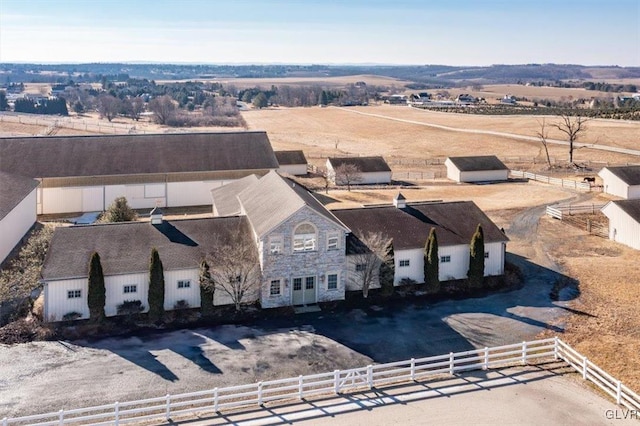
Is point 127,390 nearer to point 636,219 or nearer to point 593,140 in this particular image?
point 636,219

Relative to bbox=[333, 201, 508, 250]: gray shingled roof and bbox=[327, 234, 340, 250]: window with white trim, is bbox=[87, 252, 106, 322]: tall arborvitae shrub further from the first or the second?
bbox=[333, 201, 508, 250]: gray shingled roof

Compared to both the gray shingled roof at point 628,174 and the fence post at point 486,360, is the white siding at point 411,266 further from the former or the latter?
the gray shingled roof at point 628,174

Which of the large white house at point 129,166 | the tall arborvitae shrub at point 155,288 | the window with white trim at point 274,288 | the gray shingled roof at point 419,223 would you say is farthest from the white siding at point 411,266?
the large white house at point 129,166

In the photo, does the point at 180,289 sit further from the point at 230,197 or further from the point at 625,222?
the point at 625,222

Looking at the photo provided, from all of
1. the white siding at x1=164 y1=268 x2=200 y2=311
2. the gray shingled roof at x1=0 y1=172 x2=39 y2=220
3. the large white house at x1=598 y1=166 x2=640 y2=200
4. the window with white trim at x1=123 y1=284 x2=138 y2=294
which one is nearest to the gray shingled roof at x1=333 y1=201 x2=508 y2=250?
the white siding at x1=164 y1=268 x2=200 y2=311

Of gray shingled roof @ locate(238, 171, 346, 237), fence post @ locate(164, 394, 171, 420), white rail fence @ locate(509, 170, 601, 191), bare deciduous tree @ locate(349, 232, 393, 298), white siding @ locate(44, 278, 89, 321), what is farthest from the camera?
white rail fence @ locate(509, 170, 601, 191)

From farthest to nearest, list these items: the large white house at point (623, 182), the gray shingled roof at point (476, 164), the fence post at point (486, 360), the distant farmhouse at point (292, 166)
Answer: the distant farmhouse at point (292, 166), the gray shingled roof at point (476, 164), the large white house at point (623, 182), the fence post at point (486, 360)

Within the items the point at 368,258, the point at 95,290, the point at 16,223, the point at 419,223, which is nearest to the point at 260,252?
the point at 368,258
